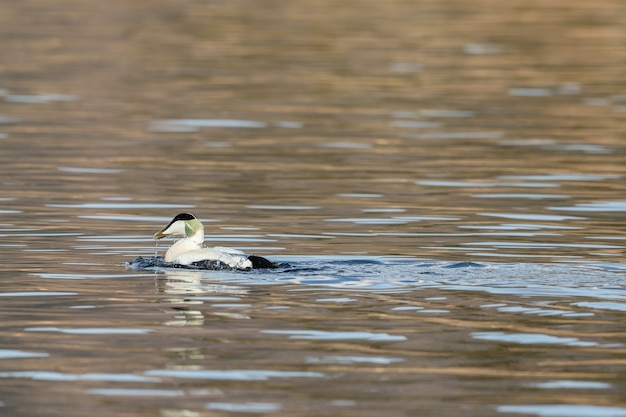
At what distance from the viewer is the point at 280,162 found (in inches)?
856

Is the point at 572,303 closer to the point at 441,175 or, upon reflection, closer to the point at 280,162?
the point at 441,175

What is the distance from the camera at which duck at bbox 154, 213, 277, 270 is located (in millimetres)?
13096

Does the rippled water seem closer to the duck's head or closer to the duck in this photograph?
the duck

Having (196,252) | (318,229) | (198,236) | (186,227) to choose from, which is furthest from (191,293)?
(318,229)

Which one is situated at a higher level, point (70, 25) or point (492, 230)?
point (70, 25)

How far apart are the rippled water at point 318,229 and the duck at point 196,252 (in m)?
0.13

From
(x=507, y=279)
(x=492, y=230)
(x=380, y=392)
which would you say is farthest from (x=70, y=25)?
(x=380, y=392)

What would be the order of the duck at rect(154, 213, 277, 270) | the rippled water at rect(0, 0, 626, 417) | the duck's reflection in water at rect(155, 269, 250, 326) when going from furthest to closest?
the duck at rect(154, 213, 277, 270)
the duck's reflection in water at rect(155, 269, 250, 326)
the rippled water at rect(0, 0, 626, 417)

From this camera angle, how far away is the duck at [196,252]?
13096mm

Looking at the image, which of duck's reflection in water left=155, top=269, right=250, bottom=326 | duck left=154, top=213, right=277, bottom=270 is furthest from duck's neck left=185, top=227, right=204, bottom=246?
duck's reflection in water left=155, top=269, right=250, bottom=326

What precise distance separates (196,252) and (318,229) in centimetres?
284

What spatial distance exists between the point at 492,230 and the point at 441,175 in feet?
14.8

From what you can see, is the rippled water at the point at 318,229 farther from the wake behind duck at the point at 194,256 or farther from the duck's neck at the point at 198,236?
the duck's neck at the point at 198,236

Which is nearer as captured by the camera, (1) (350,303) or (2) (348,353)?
(2) (348,353)
